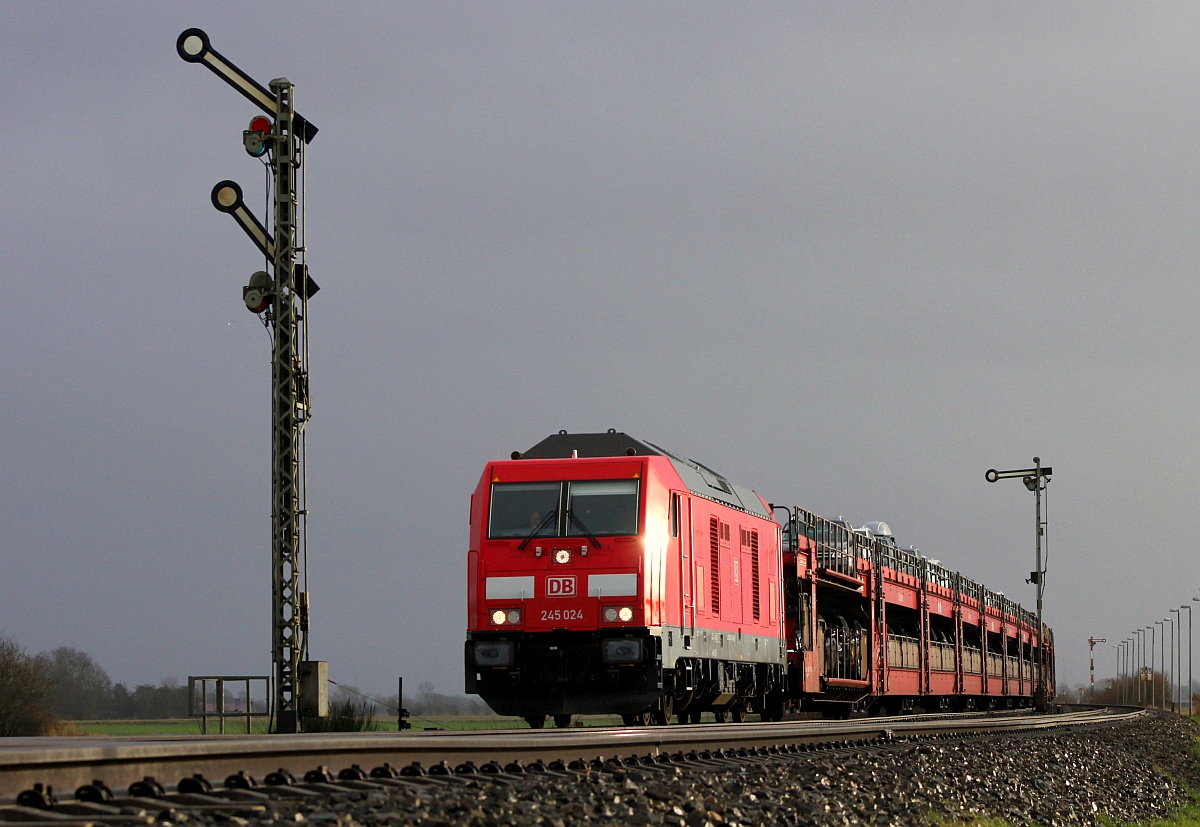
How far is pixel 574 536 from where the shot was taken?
19.1m

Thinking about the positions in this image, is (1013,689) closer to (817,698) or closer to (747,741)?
(817,698)

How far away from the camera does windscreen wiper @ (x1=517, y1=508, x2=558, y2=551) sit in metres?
19.1

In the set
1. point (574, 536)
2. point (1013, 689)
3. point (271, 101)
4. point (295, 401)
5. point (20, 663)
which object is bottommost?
point (1013, 689)

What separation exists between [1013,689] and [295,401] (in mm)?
47541

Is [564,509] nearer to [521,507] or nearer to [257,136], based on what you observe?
[521,507]

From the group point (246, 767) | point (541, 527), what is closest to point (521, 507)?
point (541, 527)

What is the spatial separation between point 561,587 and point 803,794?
9228mm

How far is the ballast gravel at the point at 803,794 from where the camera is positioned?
683 cm

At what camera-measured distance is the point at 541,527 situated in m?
19.2

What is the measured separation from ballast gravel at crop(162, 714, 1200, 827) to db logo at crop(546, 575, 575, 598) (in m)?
4.71

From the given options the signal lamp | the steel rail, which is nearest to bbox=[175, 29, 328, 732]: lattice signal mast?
the signal lamp

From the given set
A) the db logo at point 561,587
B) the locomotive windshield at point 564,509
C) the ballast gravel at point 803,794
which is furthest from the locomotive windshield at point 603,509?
the ballast gravel at point 803,794

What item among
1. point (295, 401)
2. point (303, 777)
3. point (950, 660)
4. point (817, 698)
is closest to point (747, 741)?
point (303, 777)

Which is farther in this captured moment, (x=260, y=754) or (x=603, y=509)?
(x=603, y=509)
